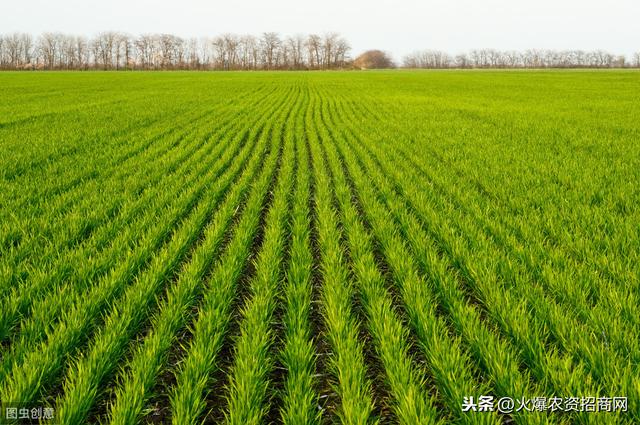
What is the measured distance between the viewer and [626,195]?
6.20 metres

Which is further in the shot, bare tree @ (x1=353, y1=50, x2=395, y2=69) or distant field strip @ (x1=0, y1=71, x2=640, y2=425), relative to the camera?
bare tree @ (x1=353, y1=50, x2=395, y2=69)

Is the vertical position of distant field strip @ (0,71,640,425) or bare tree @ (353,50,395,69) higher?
bare tree @ (353,50,395,69)

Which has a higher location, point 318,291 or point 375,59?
point 375,59

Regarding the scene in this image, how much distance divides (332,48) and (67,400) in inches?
5821

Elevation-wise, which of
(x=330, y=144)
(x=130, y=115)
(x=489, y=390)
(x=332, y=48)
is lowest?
(x=489, y=390)

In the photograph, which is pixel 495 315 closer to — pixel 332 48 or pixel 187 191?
pixel 187 191

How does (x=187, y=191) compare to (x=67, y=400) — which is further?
(x=187, y=191)

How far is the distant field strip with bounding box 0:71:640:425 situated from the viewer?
2.41 meters

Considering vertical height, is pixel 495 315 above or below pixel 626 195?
below

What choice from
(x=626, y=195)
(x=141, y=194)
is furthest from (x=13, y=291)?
(x=626, y=195)

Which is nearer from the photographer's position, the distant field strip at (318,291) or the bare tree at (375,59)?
the distant field strip at (318,291)

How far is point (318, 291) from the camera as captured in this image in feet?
12.9

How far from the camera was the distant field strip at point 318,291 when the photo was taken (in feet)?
7.89

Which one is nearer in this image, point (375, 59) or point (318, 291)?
point (318, 291)
